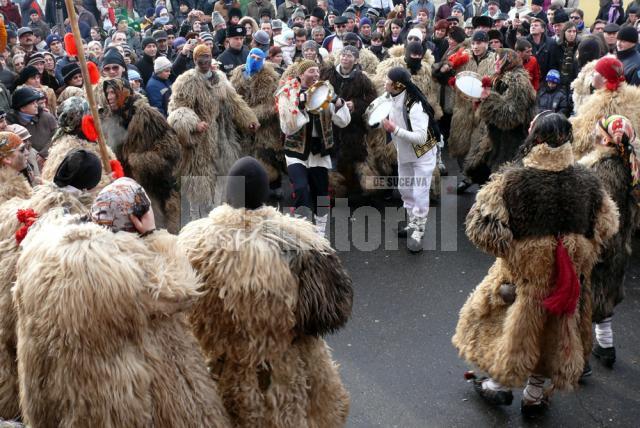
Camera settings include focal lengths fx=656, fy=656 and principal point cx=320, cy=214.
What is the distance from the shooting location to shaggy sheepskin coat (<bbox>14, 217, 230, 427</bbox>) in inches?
102

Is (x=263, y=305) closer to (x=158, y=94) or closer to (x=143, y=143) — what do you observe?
(x=143, y=143)

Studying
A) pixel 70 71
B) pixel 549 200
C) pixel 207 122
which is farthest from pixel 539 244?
pixel 70 71

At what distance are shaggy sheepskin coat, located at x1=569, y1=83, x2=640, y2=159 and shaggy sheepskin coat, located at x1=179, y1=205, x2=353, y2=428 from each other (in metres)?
3.29

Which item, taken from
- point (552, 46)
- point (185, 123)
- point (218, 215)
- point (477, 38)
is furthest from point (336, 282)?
point (552, 46)

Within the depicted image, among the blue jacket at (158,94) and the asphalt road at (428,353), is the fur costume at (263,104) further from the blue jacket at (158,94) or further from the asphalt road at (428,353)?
the asphalt road at (428,353)

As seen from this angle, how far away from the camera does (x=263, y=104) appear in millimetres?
8320

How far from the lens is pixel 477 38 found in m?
9.03

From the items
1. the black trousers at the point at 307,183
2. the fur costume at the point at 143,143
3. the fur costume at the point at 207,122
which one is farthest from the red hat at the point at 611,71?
the fur costume at the point at 143,143

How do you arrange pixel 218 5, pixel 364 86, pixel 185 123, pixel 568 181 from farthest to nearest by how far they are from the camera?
pixel 218 5, pixel 364 86, pixel 185 123, pixel 568 181

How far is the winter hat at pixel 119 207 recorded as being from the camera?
2869mm

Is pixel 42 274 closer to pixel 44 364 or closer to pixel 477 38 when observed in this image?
pixel 44 364

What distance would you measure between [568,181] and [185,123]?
13.9ft

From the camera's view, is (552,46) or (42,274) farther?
(552,46)

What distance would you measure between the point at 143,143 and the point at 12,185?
228 cm
